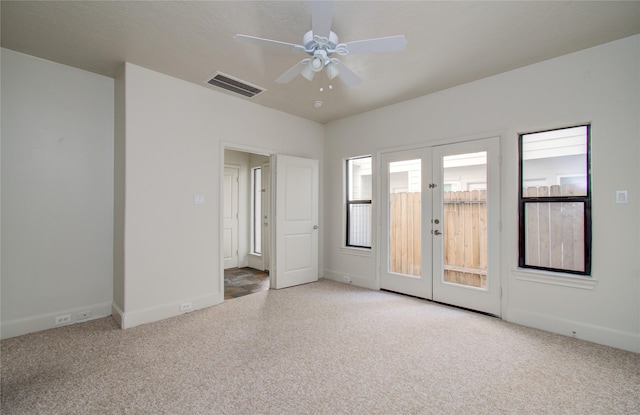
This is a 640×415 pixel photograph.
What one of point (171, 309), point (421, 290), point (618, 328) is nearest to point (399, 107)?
point (421, 290)

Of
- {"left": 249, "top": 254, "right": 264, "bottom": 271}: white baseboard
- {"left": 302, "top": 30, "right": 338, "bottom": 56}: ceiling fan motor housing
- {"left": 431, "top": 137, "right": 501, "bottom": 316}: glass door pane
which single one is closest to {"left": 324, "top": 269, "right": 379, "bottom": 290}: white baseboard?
{"left": 431, "top": 137, "right": 501, "bottom": 316}: glass door pane

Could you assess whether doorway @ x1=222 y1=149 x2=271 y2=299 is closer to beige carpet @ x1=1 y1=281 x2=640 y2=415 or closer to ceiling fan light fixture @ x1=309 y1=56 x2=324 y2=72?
beige carpet @ x1=1 y1=281 x2=640 y2=415

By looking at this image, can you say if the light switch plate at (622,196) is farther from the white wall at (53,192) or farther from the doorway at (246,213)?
the white wall at (53,192)

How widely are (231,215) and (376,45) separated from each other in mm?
4789

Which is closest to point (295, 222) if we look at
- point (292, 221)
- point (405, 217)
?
point (292, 221)

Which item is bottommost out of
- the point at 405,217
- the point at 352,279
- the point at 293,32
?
the point at 352,279

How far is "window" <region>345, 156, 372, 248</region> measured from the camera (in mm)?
4723

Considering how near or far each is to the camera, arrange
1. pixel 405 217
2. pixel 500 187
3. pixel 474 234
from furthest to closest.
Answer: pixel 405 217 → pixel 474 234 → pixel 500 187

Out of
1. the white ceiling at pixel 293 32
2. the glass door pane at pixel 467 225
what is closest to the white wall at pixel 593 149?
the glass door pane at pixel 467 225

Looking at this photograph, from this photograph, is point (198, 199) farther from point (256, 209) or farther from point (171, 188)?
point (256, 209)

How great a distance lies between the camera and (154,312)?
3.21 meters

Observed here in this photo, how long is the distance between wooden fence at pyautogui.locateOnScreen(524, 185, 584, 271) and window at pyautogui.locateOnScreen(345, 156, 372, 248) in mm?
2164

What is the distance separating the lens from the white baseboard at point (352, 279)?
4.51 m

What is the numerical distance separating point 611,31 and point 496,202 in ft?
5.81
